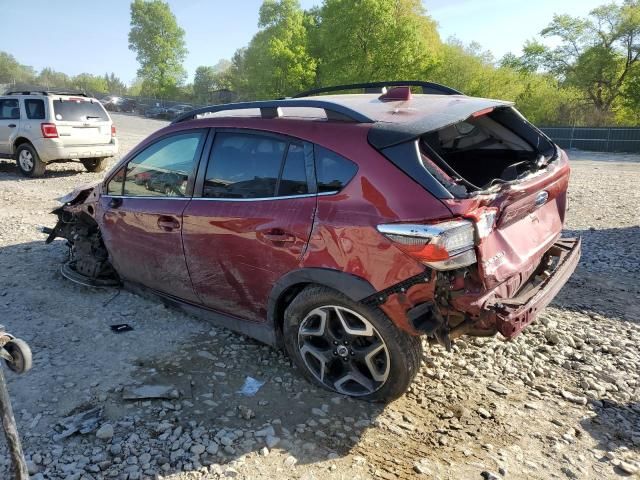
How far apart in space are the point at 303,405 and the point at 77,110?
415 inches

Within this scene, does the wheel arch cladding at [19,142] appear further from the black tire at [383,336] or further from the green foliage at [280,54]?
the green foliage at [280,54]

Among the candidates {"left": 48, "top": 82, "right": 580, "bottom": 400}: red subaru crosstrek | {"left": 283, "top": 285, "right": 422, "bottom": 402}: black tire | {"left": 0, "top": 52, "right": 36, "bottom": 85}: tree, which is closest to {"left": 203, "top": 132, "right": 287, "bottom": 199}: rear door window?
{"left": 48, "top": 82, "right": 580, "bottom": 400}: red subaru crosstrek

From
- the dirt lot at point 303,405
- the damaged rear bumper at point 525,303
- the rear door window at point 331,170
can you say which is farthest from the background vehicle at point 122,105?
the damaged rear bumper at point 525,303

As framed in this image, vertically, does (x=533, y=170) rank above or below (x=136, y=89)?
below

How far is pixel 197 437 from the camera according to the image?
2.73 metres

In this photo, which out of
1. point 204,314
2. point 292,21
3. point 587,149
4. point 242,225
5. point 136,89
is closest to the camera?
point 242,225

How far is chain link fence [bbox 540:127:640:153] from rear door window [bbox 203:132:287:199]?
25.7 m

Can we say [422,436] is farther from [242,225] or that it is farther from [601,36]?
[601,36]

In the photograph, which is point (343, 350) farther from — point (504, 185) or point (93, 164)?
point (93, 164)

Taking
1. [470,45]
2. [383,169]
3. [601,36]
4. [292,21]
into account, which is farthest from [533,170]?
[470,45]

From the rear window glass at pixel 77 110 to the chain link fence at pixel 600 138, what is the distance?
23855 mm

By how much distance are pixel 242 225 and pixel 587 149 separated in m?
26.9

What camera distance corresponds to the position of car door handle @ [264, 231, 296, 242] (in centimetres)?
294

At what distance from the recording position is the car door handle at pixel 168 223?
361cm
